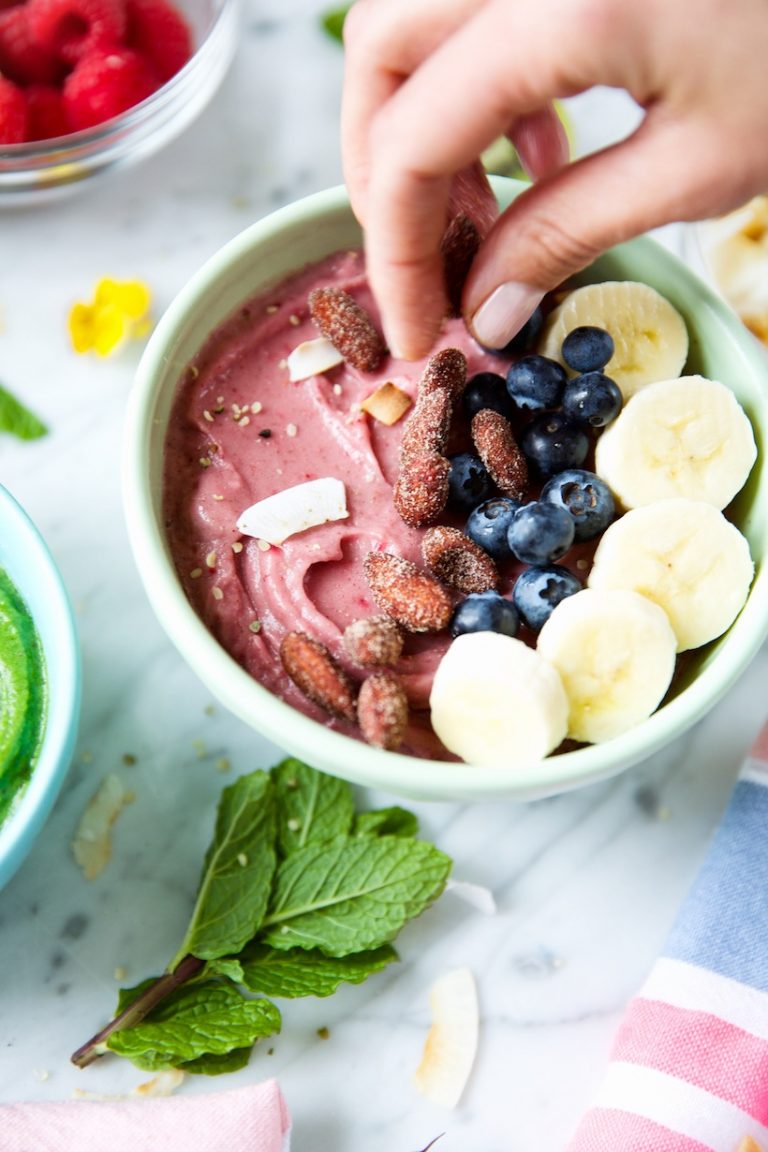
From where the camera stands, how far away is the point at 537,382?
1539 millimetres

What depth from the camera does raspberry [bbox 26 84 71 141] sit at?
6.58 feet

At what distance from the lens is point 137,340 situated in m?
1.99

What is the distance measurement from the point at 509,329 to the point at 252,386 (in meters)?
0.36

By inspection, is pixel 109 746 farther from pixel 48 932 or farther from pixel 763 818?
pixel 763 818

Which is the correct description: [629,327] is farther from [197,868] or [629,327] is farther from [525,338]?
[197,868]

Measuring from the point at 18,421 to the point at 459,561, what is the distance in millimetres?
818

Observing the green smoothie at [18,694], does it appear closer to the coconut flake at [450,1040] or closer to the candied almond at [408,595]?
the candied almond at [408,595]

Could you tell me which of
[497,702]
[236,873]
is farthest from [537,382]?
[236,873]

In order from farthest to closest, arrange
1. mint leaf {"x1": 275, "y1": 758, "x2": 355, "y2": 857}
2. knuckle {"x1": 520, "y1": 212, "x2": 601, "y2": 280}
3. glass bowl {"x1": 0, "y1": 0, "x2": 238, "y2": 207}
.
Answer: glass bowl {"x1": 0, "y1": 0, "x2": 238, "y2": 207}, mint leaf {"x1": 275, "y1": 758, "x2": 355, "y2": 857}, knuckle {"x1": 520, "y1": 212, "x2": 601, "y2": 280}

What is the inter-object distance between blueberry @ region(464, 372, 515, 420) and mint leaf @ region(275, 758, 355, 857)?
0.54 m

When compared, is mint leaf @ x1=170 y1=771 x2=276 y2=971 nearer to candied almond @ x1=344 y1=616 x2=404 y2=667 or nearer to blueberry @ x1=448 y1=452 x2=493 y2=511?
candied almond @ x1=344 y1=616 x2=404 y2=667

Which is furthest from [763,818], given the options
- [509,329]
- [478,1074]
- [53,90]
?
[53,90]

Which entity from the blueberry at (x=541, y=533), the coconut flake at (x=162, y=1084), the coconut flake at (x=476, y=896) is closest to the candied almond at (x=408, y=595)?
the blueberry at (x=541, y=533)

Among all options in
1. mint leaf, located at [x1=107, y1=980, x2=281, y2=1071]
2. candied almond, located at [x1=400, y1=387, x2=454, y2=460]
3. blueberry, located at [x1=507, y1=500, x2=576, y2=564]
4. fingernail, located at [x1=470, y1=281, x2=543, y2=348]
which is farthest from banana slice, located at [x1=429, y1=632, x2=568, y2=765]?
mint leaf, located at [x1=107, y1=980, x2=281, y2=1071]
